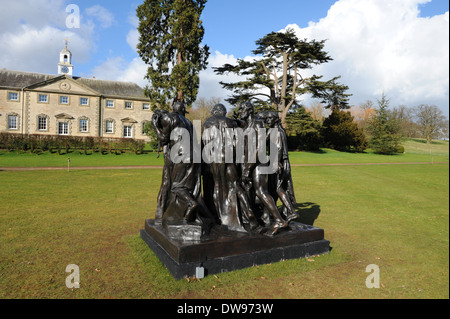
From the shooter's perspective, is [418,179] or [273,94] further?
[273,94]

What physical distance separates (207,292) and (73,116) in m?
A: 44.5

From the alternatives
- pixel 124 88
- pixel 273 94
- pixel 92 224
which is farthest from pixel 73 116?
pixel 92 224

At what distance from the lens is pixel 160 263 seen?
4.91 m

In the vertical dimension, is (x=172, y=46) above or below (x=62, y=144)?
above

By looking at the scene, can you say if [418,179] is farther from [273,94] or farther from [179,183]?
[273,94]

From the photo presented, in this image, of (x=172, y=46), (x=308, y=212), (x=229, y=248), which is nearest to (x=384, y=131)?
(x=172, y=46)

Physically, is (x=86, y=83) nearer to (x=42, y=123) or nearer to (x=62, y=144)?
(x=42, y=123)

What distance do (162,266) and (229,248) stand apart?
1.14m

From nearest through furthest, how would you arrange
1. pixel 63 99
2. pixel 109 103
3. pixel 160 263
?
pixel 160 263 < pixel 63 99 < pixel 109 103

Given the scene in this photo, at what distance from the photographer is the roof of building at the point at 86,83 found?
39.8 meters

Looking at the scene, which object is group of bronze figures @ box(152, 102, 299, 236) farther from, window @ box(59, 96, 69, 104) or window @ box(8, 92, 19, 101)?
window @ box(8, 92, 19, 101)

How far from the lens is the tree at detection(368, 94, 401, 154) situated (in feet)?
134

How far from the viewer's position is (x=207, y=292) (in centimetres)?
402
